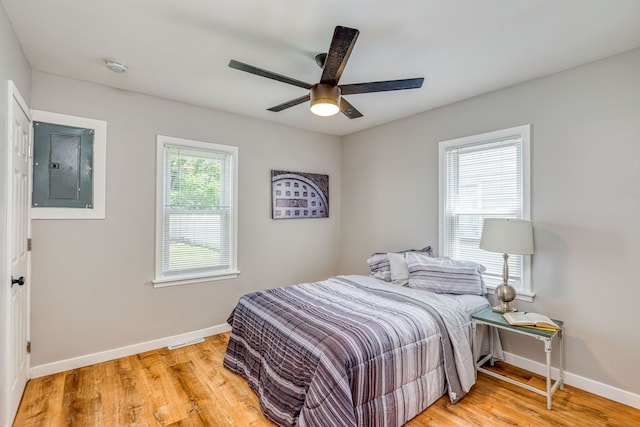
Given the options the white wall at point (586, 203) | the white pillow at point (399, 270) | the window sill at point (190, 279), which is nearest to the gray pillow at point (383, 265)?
the white pillow at point (399, 270)

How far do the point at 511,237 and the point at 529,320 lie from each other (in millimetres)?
635

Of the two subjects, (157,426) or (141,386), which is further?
(141,386)

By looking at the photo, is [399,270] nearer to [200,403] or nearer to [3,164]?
[200,403]

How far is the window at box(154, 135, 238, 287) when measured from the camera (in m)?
3.28

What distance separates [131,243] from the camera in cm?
310

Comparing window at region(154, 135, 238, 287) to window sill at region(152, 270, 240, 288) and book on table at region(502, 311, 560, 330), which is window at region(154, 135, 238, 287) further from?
book on table at region(502, 311, 560, 330)

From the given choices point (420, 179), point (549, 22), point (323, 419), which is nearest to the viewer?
point (323, 419)

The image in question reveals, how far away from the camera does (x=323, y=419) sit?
173 centimetres

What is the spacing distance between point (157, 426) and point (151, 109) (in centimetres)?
→ 276

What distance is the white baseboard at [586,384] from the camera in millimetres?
2270

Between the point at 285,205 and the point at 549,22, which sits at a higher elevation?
the point at 549,22

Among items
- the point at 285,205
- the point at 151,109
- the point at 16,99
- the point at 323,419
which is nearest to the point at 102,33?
the point at 16,99

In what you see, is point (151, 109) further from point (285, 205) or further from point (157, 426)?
point (157, 426)

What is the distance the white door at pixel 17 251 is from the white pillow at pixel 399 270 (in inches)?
118
